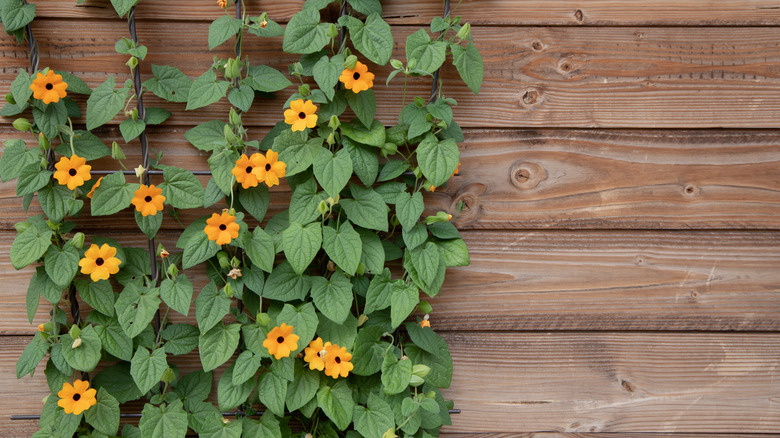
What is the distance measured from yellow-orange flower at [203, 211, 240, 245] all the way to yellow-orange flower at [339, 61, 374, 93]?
0.33m

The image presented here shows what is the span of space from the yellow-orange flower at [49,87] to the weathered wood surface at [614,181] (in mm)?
320

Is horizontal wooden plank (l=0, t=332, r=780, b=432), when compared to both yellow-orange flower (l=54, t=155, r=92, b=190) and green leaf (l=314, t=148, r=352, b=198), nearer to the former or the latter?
green leaf (l=314, t=148, r=352, b=198)

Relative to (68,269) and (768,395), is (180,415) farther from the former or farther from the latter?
(768,395)

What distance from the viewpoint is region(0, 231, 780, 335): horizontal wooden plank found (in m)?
1.17

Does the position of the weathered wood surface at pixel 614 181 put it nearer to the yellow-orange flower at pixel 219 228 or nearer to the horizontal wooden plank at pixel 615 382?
the yellow-orange flower at pixel 219 228

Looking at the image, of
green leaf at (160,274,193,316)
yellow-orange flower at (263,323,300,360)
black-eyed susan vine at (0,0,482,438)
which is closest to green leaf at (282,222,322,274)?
black-eyed susan vine at (0,0,482,438)

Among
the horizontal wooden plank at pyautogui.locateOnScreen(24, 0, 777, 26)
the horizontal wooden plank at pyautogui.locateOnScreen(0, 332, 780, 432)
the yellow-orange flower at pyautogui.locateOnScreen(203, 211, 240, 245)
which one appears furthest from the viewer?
the horizontal wooden plank at pyautogui.locateOnScreen(0, 332, 780, 432)

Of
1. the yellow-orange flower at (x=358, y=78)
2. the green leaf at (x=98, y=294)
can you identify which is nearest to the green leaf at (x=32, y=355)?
the green leaf at (x=98, y=294)

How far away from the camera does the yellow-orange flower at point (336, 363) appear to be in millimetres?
1015

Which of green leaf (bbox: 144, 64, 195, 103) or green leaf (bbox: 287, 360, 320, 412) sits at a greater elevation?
green leaf (bbox: 144, 64, 195, 103)

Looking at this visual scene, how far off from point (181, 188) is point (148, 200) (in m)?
0.06

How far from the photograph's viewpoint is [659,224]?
1.16 metres

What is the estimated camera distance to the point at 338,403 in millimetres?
1055

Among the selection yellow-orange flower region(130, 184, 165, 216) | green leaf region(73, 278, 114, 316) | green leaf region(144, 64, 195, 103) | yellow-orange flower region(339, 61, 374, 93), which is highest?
yellow-orange flower region(339, 61, 374, 93)
